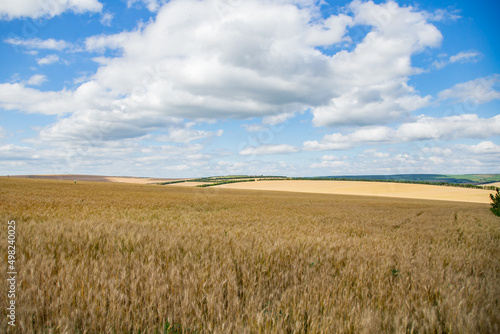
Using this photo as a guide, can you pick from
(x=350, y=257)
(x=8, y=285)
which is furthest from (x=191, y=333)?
(x=350, y=257)

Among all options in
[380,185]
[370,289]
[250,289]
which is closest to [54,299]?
[250,289]

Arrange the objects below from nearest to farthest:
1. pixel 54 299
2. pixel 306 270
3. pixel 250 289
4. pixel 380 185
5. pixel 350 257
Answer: pixel 54 299 → pixel 250 289 → pixel 306 270 → pixel 350 257 → pixel 380 185

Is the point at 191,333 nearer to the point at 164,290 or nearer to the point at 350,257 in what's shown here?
the point at 164,290

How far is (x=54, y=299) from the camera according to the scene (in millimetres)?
2949

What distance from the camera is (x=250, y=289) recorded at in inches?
141

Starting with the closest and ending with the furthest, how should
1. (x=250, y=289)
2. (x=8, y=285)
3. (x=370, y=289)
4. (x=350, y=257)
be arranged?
(x=8, y=285) → (x=250, y=289) → (x=370, y=289) → (x=350, y=257)

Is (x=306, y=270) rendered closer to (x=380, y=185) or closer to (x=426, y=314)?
(x=426, y=314)

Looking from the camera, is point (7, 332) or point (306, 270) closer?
point (7, 332)

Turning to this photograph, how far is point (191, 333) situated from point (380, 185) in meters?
93.3

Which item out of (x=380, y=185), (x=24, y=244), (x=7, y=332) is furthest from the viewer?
(x=380, y=185)

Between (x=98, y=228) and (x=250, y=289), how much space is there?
504 cm

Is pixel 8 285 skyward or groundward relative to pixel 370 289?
skyward

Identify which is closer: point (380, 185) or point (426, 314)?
point (426, 314)

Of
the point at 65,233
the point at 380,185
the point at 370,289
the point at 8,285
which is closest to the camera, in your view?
the point at 8,285
